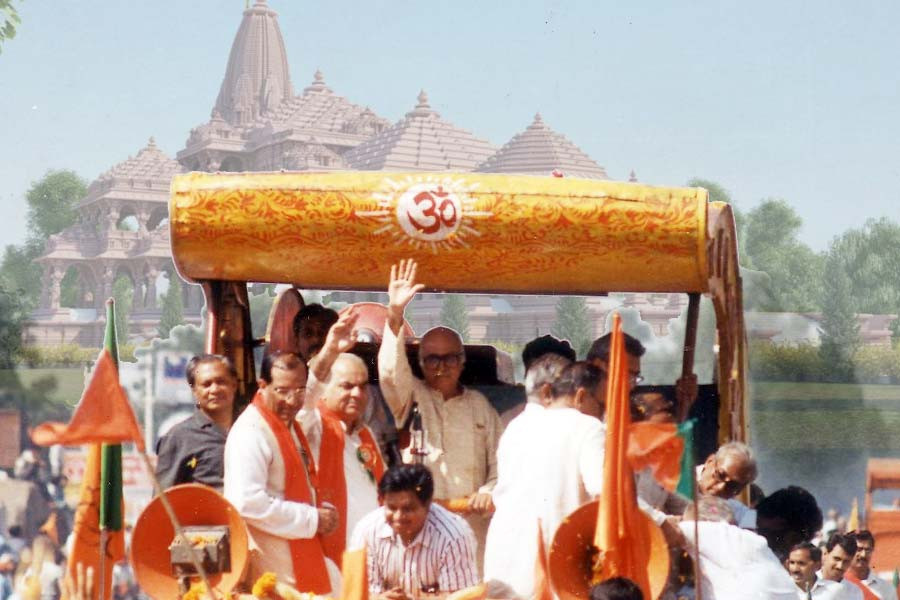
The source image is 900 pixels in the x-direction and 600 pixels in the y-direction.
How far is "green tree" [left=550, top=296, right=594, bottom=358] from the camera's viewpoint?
2142 inches

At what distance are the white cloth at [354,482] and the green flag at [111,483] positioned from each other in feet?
2.34

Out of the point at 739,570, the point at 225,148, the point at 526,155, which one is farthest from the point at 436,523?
the point at 225,148

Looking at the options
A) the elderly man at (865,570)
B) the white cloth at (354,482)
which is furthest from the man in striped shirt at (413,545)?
the elderly man at (865,570)

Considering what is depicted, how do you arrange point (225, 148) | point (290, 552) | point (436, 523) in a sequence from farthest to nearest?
point (225, 148) < point (290, 552) < point (436, 523)

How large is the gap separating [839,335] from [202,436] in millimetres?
40677

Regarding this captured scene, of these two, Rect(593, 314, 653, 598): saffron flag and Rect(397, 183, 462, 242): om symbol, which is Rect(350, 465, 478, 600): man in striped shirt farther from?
Rect(397, 183, 462, 242): om symbol

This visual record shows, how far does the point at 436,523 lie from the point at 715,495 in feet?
3.67

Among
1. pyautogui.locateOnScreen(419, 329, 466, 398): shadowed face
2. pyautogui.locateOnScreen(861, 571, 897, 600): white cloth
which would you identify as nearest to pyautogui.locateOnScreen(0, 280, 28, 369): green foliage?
pyautogui.locateOnScreen(861, 571, 897, 600): white cloth

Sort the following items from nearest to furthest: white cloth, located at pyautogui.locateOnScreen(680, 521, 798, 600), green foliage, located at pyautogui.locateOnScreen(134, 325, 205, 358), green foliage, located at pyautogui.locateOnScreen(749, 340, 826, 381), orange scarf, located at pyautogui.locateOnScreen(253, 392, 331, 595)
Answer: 1. white cloth, located at pyautogui.locateOnScreen(680, 521, 798, 600)
2. orange scarf, located at pyautogui.locateOnScreen(253, 392, 331, 595)
3. green foliage, located at pyautogui.locateOnScreen(134, 325, 205, 358)
4. green foliage, located at pyautogui.locateOnScreen(749, 340, 826, 381)

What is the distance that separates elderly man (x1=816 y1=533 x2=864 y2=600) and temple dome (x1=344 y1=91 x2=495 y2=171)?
6481cm

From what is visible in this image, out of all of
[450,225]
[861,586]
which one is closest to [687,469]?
[450,225]

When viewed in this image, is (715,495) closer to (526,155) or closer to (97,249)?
(526,155)

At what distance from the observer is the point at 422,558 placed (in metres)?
5.92

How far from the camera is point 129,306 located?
8062 centimetres
